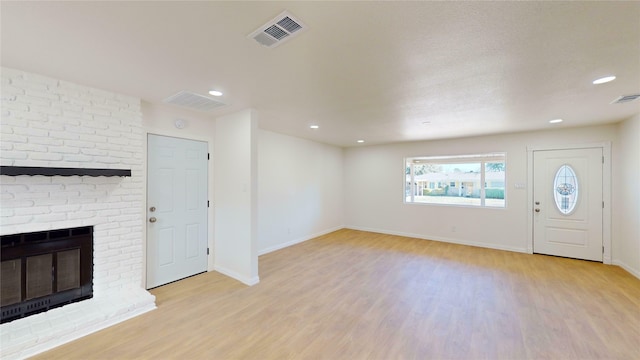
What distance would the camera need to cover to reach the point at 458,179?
19.4ft

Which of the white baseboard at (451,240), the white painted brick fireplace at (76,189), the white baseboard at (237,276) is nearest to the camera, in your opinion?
the white painted brick fireplace at (76,189)

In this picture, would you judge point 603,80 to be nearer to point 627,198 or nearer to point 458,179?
point 627,198

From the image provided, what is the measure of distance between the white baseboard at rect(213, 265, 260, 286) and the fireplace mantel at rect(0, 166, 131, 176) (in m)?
1.97

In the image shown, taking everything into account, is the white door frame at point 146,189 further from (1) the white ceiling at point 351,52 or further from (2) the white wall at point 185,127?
(1) the white ceiling at point 351,52

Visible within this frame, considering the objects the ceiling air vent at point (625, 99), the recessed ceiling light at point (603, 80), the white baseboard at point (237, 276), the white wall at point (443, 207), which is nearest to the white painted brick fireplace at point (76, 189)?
the white baseboard at point (237, 276)

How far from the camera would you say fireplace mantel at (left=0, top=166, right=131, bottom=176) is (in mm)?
2232

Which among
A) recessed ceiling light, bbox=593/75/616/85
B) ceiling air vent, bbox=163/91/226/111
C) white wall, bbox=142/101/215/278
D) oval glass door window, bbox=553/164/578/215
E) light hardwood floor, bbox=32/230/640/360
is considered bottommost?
light hardwood floor, bbox=32/230/640/360

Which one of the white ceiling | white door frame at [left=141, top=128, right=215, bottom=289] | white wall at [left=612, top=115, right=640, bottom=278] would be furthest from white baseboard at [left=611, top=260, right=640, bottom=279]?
white door frame at [left=141, top=128, right=215, bottom=289]

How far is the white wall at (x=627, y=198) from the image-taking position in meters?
3.74

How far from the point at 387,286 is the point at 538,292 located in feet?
6.39

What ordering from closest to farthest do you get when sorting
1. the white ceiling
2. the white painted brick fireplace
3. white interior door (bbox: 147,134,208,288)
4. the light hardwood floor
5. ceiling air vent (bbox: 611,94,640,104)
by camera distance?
the white ceiling
the light hardwood floor
the white painted brick fireplace
ceiling air vent (bbox: 611,94,640,104)
white interior door (bbox: 147,134,208,288)

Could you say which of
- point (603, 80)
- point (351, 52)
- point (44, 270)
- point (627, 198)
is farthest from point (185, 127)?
point (627, 198)

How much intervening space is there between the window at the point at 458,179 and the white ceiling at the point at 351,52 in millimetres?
2216

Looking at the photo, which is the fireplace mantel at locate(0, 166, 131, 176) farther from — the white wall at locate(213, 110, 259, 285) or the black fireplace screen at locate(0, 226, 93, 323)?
the white wall at locate(213, 110, 259, 285)
